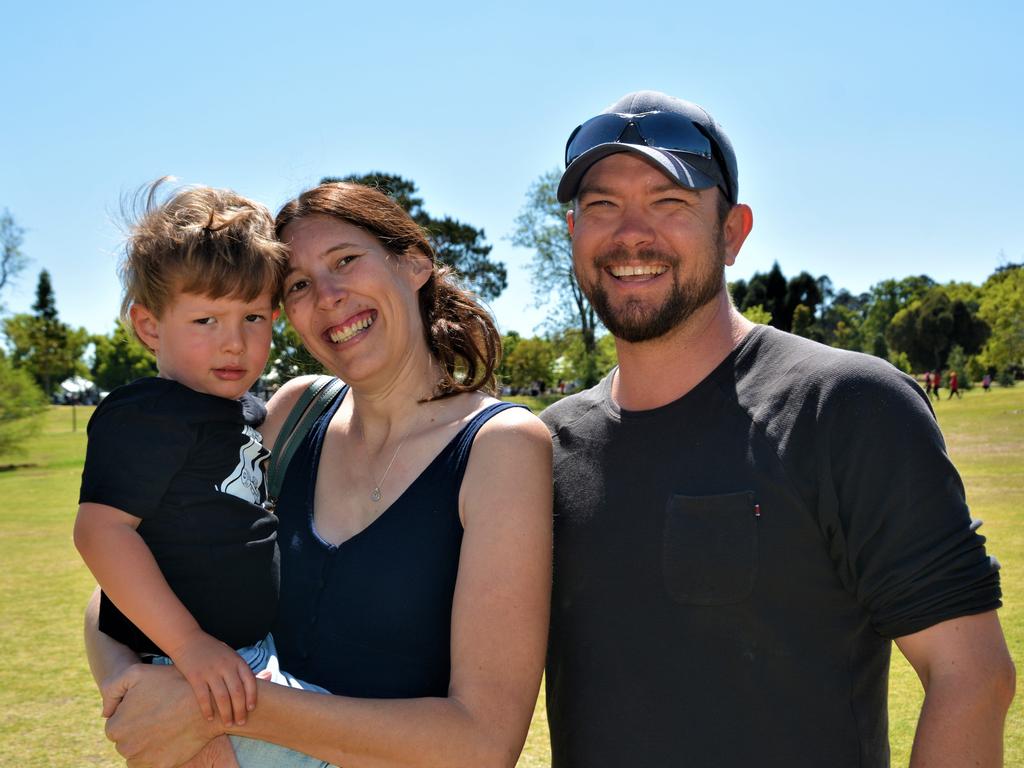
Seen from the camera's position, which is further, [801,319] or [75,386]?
[75,386]

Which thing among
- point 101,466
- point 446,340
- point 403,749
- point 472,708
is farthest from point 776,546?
point 101,466

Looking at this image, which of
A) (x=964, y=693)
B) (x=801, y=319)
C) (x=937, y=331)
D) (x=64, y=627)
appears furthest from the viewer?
(x=801, y=319)

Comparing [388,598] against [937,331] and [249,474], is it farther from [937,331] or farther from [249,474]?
[937,331]

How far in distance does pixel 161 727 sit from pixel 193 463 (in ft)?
2.25

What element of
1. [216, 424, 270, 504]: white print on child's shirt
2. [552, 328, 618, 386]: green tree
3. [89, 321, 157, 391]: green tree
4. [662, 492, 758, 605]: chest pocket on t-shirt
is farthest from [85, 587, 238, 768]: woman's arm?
[89, 321, 157, 391]: green tree

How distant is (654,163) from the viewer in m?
2.46

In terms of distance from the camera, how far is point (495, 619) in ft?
7.07

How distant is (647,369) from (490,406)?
46cm

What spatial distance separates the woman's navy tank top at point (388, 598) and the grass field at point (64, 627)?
329cm

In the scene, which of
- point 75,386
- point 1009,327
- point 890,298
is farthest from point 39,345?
point 890,298

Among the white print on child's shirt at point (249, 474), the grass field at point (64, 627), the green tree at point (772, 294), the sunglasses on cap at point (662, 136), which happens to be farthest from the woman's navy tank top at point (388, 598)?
the green tree at point (772, 294)

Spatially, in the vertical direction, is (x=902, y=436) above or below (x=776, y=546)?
above

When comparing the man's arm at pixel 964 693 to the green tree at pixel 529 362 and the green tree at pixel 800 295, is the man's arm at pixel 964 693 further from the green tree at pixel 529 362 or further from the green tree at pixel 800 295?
the green tree at pixel 800 295

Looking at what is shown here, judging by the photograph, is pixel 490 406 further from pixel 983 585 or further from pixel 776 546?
pixel 983 585
